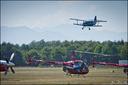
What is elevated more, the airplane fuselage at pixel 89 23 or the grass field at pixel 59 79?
the airplane fuselage at pixel 89 23

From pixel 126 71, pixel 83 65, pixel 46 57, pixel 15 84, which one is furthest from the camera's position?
pixel 46 57

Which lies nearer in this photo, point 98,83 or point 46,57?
point 98,83

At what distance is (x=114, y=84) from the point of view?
35531 mm

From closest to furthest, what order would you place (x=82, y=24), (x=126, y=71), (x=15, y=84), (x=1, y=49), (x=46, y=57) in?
(x=15, y=84), (x=126, y=71), (x=82, y=24), (x=1, y=49), (x=46, y=57)

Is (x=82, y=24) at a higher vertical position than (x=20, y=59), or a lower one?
higher

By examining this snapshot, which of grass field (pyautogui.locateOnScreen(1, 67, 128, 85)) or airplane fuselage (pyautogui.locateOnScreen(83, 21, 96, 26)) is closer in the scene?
grass field (pyautogui.locateOnScreen(1, 67, 128, 85))

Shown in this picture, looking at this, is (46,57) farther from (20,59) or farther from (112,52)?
(112,52)

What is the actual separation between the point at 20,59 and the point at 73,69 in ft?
246

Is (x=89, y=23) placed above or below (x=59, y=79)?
above

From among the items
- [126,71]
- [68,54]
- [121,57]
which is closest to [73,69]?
[126,71]

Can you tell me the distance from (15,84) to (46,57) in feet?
328

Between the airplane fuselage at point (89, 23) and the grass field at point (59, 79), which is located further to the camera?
the airplane fuselage at point (89, 23)

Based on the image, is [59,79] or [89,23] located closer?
[59,79]

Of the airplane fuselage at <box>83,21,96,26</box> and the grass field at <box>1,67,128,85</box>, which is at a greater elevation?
the airplane fuselage at <box>83,21,96,26</box>
